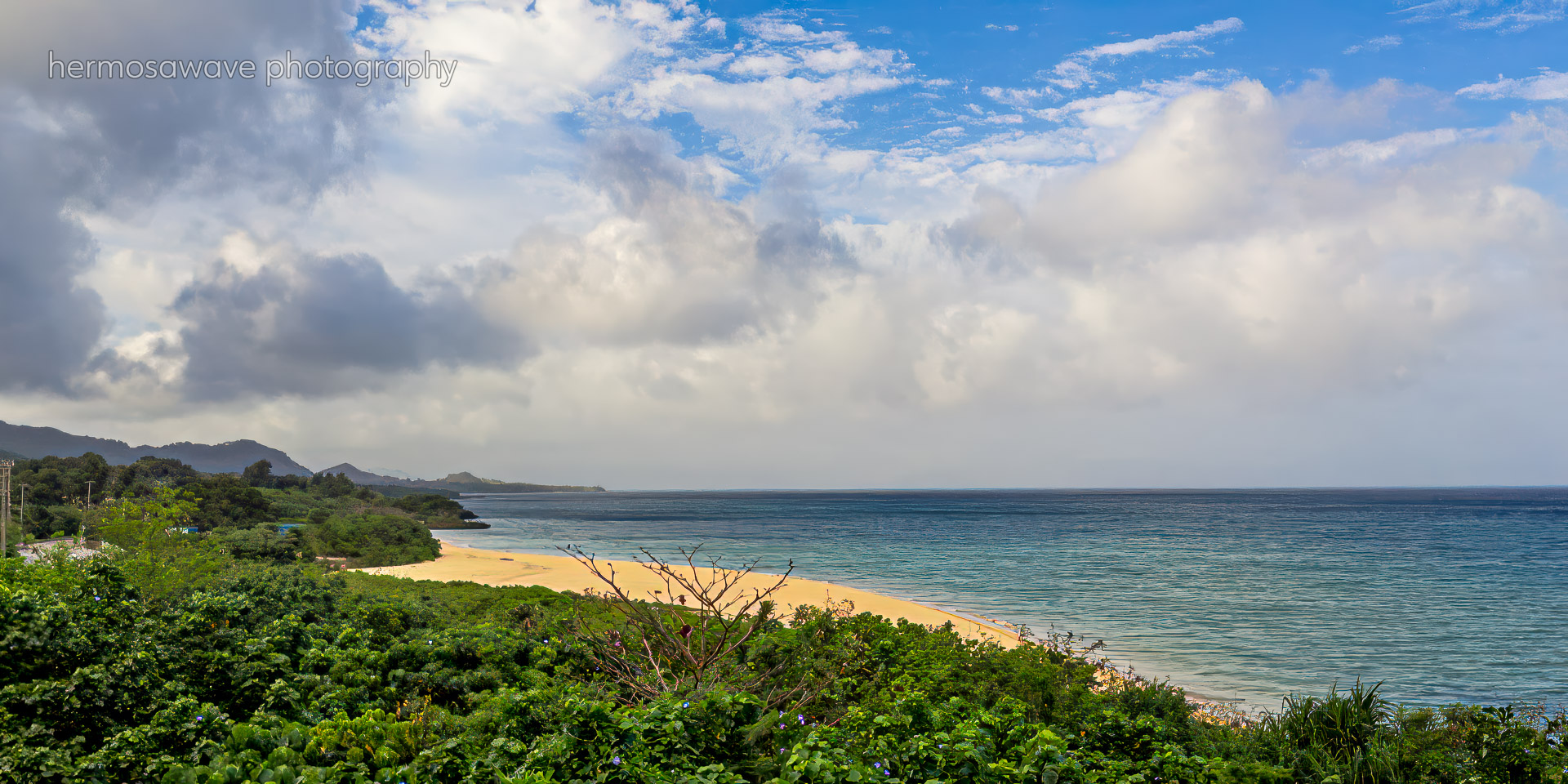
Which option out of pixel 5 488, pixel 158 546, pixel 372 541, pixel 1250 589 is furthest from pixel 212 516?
pixel 1250 589

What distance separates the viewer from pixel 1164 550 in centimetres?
4403

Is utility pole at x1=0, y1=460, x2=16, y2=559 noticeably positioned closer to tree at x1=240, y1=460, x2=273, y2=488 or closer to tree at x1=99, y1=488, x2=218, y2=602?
tree at x1=99, y1=488, x2=218, y2=602

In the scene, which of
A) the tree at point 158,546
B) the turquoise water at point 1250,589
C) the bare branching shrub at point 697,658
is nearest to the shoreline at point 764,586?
the turquoise water at point 1250,589

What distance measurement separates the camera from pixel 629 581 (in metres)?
26.5

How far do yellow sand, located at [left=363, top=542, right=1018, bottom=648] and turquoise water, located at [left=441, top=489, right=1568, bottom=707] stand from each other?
1980 millimetres

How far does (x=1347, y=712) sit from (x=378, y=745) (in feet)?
29.6

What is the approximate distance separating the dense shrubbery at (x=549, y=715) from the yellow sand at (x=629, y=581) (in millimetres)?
5946

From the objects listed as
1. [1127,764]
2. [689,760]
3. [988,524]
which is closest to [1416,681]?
[1127,764]

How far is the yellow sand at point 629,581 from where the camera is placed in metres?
19.6

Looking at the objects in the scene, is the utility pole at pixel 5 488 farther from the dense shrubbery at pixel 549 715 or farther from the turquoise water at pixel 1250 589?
the turquoise water at pixel 1250 589

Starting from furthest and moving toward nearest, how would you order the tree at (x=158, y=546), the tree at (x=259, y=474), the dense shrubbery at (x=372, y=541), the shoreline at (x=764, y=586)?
the tree at (x=259, y=474), the dense shrubbery at (x=372, y=541), the shoreline at (x=764, y=586), the tree at (x=158, y=546)

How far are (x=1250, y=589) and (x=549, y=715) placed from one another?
29.7 meters

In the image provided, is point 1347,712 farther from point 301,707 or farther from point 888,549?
point 888,549

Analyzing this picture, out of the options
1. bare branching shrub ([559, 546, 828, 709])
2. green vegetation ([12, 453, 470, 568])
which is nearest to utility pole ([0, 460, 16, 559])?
green vegetation ([12, 453, 470, 568])
